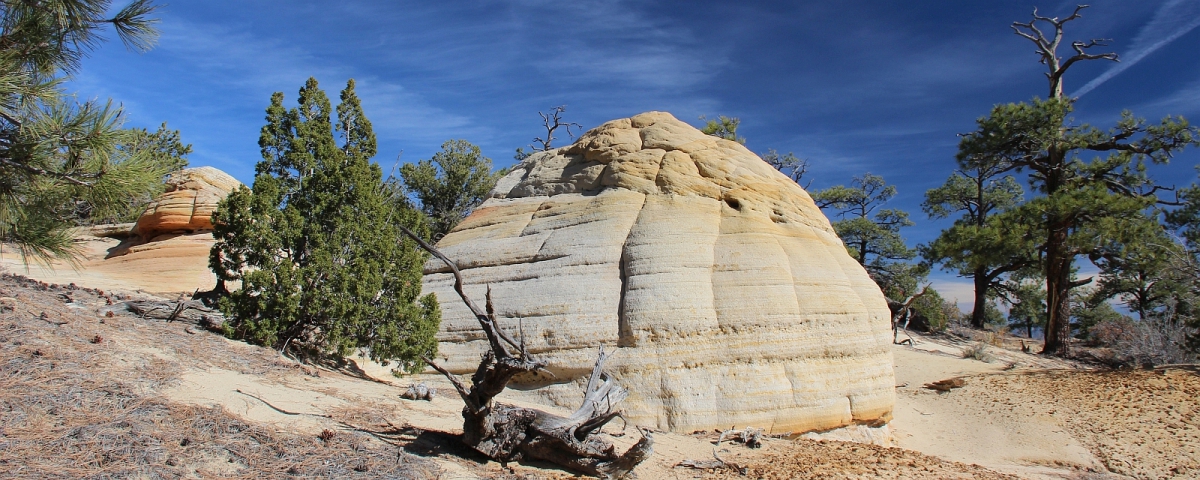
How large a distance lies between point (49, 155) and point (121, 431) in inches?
112

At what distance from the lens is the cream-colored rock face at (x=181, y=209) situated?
18.9m

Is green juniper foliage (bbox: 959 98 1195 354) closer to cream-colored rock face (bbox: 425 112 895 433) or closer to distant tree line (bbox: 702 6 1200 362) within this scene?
distant tree line (bbox: 702 6 1200 362)

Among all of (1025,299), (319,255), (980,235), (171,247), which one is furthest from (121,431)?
(1025,299)

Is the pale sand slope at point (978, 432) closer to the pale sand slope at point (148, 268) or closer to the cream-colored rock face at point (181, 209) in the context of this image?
the pale sand slope at point (148, 268)

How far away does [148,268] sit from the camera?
57.9 feet

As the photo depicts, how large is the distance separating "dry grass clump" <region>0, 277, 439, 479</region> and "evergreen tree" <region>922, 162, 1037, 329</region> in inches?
775

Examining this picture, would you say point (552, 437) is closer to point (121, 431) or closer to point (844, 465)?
point (121, 431)

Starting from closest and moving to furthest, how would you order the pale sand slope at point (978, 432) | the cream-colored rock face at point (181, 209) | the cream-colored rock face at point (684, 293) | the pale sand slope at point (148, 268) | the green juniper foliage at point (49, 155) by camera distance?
1. the green juniper foliage at point (49, 155)
2. the cream-colored rock face at point (684, 293)
3. the pale sand slope at point (978, 432)
4. the pale sand slope at point (148, 268)
5. the cream-colored rock face at point (181, 209)

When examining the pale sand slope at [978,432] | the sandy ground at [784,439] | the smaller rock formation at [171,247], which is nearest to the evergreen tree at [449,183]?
the smaller rock formation at [171,247]

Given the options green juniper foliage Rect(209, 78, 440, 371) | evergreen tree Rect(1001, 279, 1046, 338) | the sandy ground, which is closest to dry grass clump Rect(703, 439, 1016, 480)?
the sandy ground

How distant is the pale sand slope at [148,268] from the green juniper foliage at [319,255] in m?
6.93

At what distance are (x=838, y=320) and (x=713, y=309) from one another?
81.3 inches

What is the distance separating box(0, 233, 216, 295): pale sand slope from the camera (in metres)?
15.7

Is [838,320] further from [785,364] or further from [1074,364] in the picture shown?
[1074,364]
